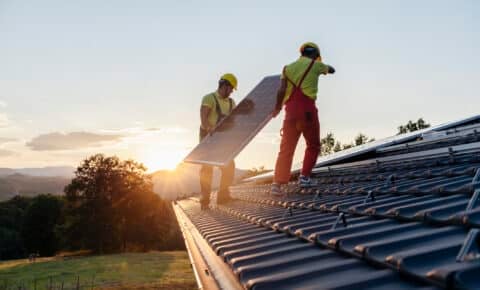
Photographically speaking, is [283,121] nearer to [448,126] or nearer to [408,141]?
[408,141]

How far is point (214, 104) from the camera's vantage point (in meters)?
7.72

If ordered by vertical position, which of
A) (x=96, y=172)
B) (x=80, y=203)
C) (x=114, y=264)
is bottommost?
(x=114, y=264)

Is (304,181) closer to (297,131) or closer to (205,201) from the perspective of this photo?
(297,131)

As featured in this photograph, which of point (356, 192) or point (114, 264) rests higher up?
point (356, 192)

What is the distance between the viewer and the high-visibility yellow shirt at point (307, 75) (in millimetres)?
5773

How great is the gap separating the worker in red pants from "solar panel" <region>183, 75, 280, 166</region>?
684mm

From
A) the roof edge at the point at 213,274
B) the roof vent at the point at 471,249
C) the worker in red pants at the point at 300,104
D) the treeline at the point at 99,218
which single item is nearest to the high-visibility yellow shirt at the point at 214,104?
the worker in red pants at the point at 300,104

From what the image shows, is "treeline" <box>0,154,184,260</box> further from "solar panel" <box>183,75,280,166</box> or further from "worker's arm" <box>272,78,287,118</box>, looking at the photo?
"worker's arm" <box>272,78,287,118</box>

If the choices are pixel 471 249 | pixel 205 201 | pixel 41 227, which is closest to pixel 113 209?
pixel 41 227

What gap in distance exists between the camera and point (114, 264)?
3241 centimetres

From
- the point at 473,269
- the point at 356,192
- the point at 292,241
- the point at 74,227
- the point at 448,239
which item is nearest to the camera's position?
the point at 473,269

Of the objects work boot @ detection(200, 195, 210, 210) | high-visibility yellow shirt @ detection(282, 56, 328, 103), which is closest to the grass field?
work boot @ detection(200, 195, 210, 210)

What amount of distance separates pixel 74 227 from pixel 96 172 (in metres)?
8.32

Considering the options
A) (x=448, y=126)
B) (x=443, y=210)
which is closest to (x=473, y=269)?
(x=443, y=210)
